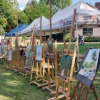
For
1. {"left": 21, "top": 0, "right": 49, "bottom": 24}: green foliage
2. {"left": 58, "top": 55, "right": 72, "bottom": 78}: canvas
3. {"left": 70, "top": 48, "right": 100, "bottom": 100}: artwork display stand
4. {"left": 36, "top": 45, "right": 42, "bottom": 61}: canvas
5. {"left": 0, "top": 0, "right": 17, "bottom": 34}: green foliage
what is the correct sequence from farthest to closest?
{"left": 21, "top": 0, "right": 49, "bottom": 24}: green foliage, {"left": 0, "top": 0, "right": 17, "bottom": 34}: green foliage, {"left": 36, "top": 45, "right": 42, "bottom": 61}: canvas, {"left": 58, "top": 55, "right": 72, "bottom": 78}: canvas, {"left": 70, "top": 48, "right": 100, "bottom": 100}: artwork display stand

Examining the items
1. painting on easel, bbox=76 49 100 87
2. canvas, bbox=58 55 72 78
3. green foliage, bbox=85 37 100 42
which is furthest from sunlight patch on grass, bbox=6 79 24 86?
green foliage, bbox=85 37 100 42

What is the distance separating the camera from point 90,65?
2.71 m

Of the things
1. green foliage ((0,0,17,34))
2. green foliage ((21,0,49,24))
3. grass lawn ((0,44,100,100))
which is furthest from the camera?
green foliage ((21,0,49,24))

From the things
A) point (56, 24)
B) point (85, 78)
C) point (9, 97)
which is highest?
point (56, 24)

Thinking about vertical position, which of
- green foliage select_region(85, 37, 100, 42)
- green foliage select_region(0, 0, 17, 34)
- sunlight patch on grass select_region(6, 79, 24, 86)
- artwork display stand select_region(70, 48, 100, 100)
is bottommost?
sunlight patch on grass select_region(6, 79, 24, 86)

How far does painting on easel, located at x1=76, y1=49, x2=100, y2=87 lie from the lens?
2.59m

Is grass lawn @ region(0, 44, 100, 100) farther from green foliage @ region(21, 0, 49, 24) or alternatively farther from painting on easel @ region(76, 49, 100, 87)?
green foliage @ region(21, 0, 49, 24)

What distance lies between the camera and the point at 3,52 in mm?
8539

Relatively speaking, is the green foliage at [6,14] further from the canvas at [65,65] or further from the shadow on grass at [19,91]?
the canvas at [65,65]

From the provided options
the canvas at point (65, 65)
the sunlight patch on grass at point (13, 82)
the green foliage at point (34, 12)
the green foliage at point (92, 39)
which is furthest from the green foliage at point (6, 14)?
the canvas at point (65, 65)

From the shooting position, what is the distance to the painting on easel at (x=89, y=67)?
2.59m

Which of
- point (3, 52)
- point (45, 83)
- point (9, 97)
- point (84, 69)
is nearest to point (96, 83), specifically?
point (45, 83)

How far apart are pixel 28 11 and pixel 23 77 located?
88.9 ft

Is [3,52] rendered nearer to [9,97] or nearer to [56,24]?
[56,24]
